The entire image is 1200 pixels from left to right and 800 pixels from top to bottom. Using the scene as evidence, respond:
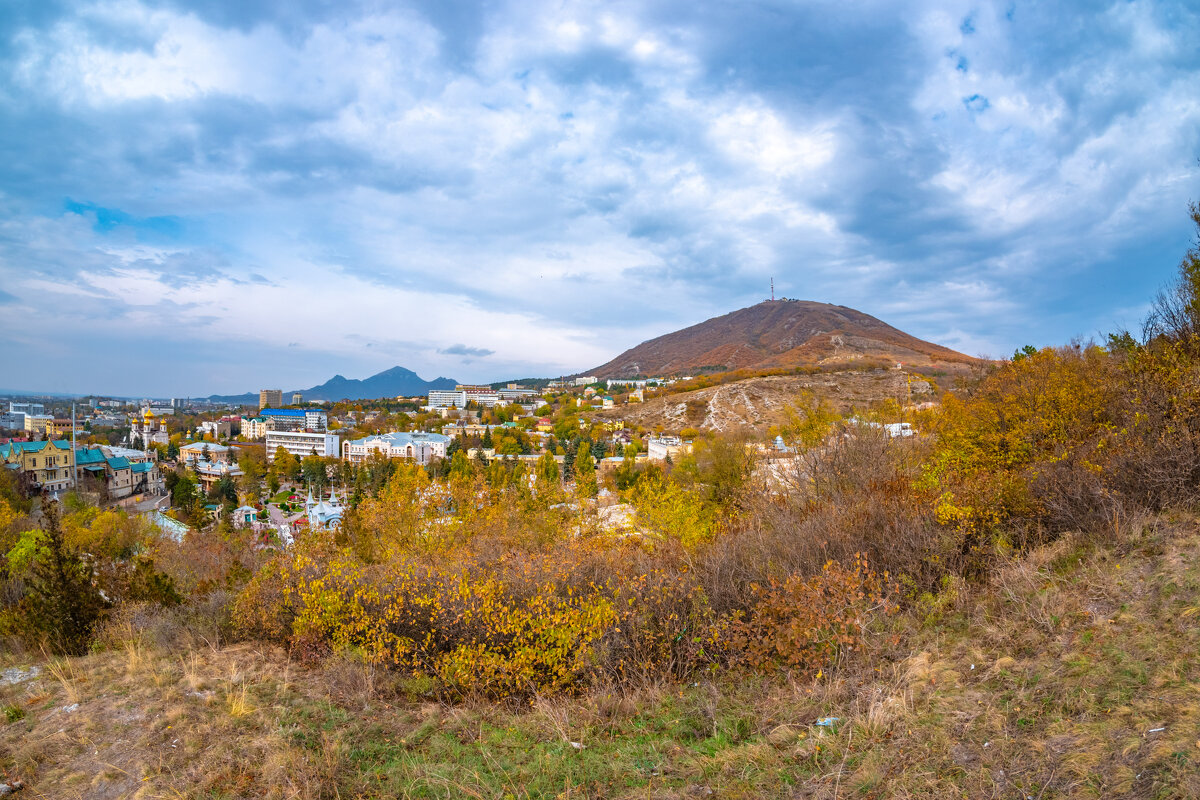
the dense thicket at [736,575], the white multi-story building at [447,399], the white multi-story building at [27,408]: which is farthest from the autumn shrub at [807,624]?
the white multi-story building at [447,399]

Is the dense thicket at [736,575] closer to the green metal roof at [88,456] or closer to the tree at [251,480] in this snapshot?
the tree at [251,480]

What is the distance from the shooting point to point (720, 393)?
303 feet

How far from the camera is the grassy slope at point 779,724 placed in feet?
11.9

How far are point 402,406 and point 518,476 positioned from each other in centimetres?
13320

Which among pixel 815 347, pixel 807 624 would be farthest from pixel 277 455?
pixel 815 347

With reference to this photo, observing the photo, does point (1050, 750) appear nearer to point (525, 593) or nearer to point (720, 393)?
point (525, 593)

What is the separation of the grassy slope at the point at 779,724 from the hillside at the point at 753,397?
73979 millimetres

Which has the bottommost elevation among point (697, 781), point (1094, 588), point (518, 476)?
point (518, 476)

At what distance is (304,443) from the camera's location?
89625 millimetres

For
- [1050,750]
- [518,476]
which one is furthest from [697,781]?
[518,476]

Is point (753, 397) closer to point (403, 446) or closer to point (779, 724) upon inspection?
point (403, 446)

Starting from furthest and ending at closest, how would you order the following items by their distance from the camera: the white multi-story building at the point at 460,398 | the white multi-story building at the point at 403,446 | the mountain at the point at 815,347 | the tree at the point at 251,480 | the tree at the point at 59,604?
the white multi-story building at the point at 460,398, the mountain at the point at 815,347, the white multi-story building at the point at 403,446, the tree at the point at 251,480, the tree at the point at 59,604

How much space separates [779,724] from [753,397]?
287 ft

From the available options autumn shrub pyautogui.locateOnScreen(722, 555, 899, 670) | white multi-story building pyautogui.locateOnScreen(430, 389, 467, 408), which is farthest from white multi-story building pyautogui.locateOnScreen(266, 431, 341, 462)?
autumn shrub pyautogui.locateOnScreen(722, 555, 899, 670)
